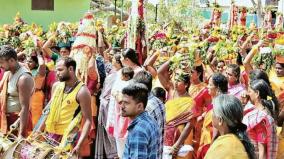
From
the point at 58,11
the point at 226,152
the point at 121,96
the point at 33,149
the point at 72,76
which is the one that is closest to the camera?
the point at 226,152

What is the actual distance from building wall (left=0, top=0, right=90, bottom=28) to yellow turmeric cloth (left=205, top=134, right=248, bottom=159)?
17366 mm

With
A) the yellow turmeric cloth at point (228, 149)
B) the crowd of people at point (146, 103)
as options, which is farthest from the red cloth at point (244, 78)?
the yellow turmeric cloth at point (228, 149)

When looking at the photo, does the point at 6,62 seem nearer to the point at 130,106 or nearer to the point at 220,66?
the point at 130,106

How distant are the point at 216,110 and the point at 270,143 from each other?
4.68 ft

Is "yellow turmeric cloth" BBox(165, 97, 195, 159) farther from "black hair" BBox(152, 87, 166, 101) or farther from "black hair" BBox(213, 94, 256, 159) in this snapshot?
"black hair" BBox(213, 94, 256, 159)

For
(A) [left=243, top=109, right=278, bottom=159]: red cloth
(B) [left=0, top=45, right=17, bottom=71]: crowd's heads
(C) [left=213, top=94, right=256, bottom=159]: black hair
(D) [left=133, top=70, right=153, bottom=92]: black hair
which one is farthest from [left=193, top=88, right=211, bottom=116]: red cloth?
(C) [left=213, top=94, right=256, bottom=159]: black hair

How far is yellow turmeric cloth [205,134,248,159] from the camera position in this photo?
3480 mm

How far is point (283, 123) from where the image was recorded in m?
5.76

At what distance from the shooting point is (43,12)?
2078cm

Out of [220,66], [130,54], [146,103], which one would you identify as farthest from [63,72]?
[220,66]

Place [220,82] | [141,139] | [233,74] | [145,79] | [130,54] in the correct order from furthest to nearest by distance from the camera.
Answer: [130,54] < [233,74] < [220,82] < [145,79] < [141,139]

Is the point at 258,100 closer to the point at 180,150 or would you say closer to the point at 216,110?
the point at 180,150

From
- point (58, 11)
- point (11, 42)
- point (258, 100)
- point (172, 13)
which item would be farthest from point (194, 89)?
point (172, 13)

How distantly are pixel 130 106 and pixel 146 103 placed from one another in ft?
0.47
